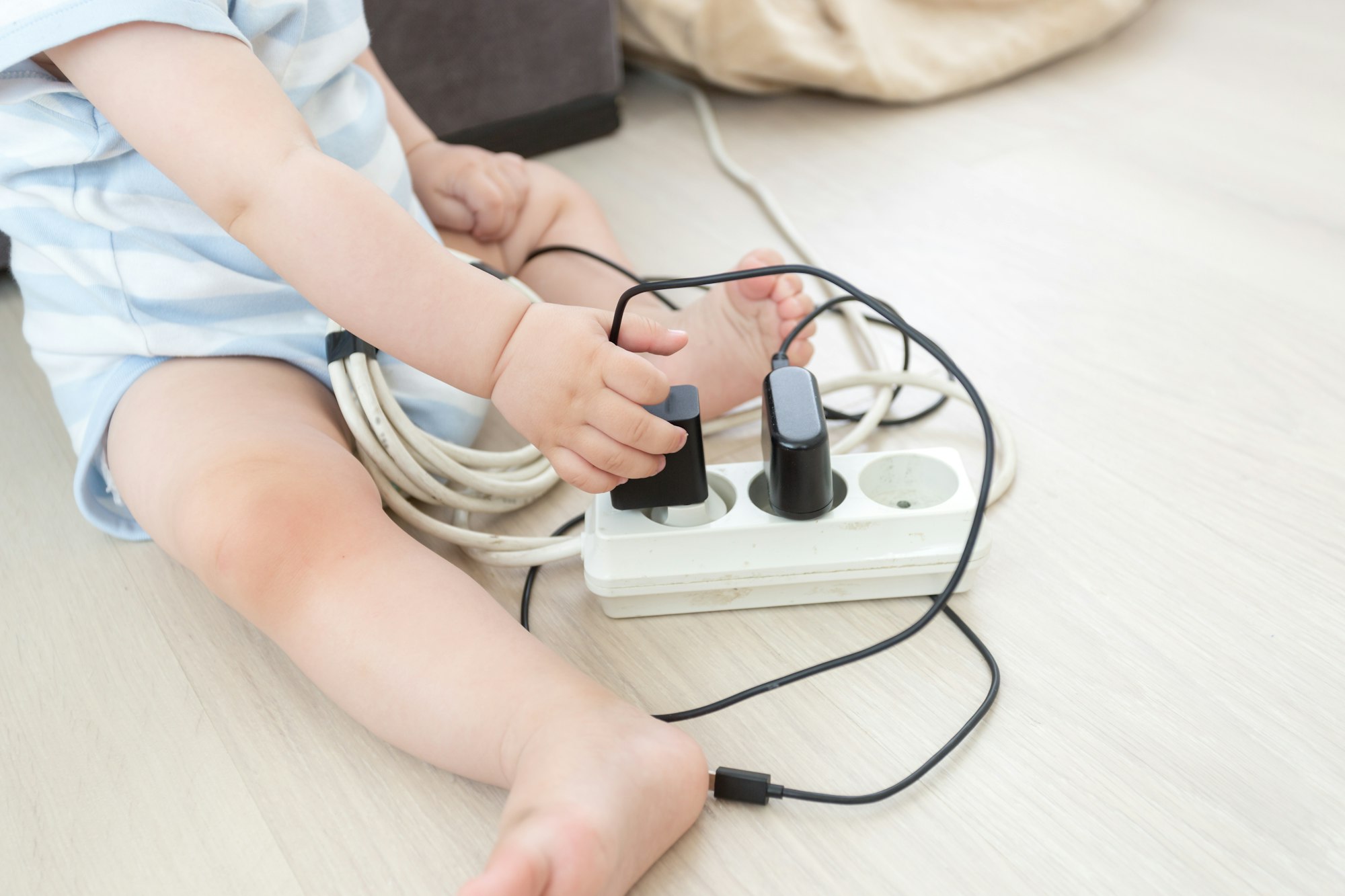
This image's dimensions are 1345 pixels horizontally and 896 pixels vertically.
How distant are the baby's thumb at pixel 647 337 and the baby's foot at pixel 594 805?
17 centimetres

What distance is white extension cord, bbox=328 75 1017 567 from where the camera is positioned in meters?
0.60

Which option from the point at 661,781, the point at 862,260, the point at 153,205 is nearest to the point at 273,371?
the point at 153,205

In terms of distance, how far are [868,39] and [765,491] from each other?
2.37ft

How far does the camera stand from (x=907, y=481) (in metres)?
0.60

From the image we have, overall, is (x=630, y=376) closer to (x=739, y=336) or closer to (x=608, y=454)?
(x=608, y=454)

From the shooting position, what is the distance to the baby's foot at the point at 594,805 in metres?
0.40

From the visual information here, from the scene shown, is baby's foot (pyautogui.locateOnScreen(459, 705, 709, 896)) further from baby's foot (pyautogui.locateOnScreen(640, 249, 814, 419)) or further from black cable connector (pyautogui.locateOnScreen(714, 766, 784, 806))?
baby's foot (pyautogui.locateOnScreen(640, 249, 814, 419))

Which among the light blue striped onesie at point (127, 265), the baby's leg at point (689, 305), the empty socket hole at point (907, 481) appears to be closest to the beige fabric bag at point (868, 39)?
the baby's leg at point (689, 305)

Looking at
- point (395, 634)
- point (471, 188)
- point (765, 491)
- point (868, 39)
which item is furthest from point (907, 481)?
point (868, 39)

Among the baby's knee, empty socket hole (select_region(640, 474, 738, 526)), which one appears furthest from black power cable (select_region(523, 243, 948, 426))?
the baby's knee

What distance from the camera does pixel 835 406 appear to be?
73cm

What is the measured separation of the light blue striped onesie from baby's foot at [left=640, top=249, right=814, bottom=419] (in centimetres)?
15

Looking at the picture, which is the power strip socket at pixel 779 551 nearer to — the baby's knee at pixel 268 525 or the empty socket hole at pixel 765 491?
the empty socket hole at pixel 765 491

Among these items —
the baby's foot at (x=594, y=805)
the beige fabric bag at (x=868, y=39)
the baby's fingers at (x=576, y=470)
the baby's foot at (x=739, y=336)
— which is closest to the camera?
the baby's foot at (x=594, y=805)
